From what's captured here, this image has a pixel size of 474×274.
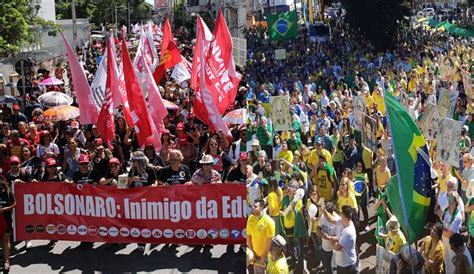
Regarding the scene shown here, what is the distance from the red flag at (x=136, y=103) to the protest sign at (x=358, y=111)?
3.84 metres

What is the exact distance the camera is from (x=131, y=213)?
32.4ft

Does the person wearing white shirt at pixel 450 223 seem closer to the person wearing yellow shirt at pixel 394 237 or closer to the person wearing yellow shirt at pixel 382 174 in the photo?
the person wearing yellow shirt at pixel 394 237

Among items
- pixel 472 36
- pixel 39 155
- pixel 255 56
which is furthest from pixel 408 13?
pixel 39 155

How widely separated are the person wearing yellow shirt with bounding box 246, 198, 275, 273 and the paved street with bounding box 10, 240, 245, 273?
0.66 m

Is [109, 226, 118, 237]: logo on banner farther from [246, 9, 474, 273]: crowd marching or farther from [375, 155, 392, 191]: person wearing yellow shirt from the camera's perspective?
[375, 155, 392, 191]: person wearing yellow shirt

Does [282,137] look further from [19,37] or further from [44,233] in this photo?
[19,37]

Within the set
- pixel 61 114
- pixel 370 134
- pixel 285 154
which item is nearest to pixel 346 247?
pixel 285 154

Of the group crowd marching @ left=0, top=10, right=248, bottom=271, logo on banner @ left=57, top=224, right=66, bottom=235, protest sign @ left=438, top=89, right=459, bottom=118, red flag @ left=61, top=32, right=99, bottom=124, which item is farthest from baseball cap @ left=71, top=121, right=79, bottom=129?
protest sign @ left=438, top=89, right=459, bottom=118

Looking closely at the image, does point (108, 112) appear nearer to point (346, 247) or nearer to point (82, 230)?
point (82, 230)

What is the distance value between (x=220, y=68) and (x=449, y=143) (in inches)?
194

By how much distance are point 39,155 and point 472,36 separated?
4761 cm

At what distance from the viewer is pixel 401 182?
782cm

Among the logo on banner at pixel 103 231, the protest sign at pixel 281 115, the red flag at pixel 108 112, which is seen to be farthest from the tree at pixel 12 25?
the logo on banner at pixel 103 231

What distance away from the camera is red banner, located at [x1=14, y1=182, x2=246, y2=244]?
971 cm
